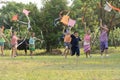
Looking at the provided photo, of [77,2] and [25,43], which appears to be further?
[77,2]

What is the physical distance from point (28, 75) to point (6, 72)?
4.01 ft

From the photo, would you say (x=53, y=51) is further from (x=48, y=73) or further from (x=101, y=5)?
(x=48, y=73)

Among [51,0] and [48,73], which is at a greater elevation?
[51,0]

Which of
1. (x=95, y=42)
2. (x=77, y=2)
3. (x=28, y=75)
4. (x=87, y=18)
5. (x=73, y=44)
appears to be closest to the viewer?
(x=28, y=75)

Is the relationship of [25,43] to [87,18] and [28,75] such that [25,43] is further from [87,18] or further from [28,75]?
[28,75]

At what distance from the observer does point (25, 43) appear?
31172mm

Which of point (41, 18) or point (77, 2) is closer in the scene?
point (41, 18)

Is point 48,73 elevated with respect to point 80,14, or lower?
lower

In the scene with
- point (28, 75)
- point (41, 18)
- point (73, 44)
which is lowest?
point (28, 75)

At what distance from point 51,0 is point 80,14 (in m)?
6.75

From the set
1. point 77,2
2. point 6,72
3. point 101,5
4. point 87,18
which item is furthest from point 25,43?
point 6,72

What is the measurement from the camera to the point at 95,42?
3609 cm

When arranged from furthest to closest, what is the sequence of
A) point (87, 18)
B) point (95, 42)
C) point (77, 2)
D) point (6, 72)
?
point (87, 18) < point (77, 2) < point (95, 42) < point (6, 72)

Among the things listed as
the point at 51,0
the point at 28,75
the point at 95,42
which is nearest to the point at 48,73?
the point at 28,75
